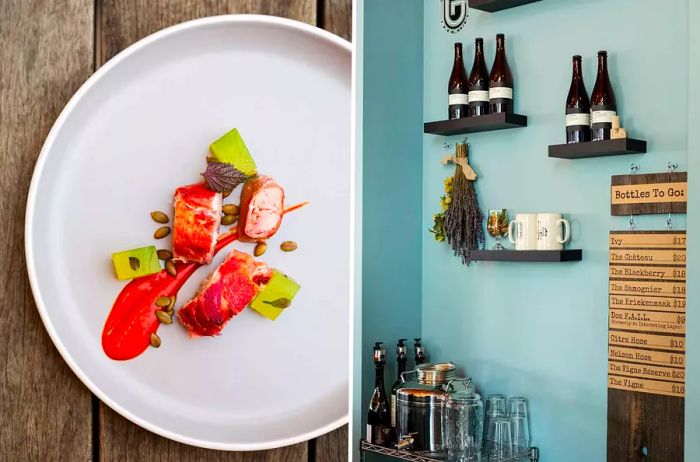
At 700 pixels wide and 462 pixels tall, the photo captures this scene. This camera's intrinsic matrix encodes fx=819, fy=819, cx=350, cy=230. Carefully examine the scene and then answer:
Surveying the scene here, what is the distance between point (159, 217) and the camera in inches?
86.6

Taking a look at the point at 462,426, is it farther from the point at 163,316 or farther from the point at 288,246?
the point at 163,316

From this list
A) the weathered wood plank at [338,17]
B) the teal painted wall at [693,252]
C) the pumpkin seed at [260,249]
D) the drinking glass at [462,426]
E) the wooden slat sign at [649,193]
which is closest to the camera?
the teal painted wall at [693,252]

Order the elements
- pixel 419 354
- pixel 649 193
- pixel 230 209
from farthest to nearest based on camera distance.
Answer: pixel 419 354
pixel 230 209
pixel 649 193

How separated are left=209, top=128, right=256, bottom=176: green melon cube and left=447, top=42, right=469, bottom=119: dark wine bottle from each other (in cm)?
58

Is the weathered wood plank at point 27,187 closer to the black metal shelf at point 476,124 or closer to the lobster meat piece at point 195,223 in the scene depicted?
the lobster meat piece at point 195,223

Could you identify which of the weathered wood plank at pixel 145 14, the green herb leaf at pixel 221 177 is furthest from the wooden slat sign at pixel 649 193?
the weathered wood plank at pixel 145 14

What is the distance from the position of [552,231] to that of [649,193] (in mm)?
258

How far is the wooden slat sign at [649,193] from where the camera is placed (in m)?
1.87

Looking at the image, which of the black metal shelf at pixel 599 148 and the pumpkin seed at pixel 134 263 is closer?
the black metal shelf at pixel 599 148

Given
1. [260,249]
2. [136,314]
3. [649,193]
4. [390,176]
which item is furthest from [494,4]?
[136,314]

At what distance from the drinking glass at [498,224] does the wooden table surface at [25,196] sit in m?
1.04

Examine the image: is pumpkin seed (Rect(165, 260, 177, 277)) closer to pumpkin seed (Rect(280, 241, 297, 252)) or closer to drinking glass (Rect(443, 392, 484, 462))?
pumpkin seed (Rect(280, 241, 297, 252))

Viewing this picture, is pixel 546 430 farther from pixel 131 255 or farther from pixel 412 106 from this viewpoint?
pixel 131 255

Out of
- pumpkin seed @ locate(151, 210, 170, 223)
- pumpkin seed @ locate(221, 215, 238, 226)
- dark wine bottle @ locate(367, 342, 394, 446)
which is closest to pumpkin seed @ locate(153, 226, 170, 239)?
pumpkin seed @ locate(151, 210, 170, 223)
